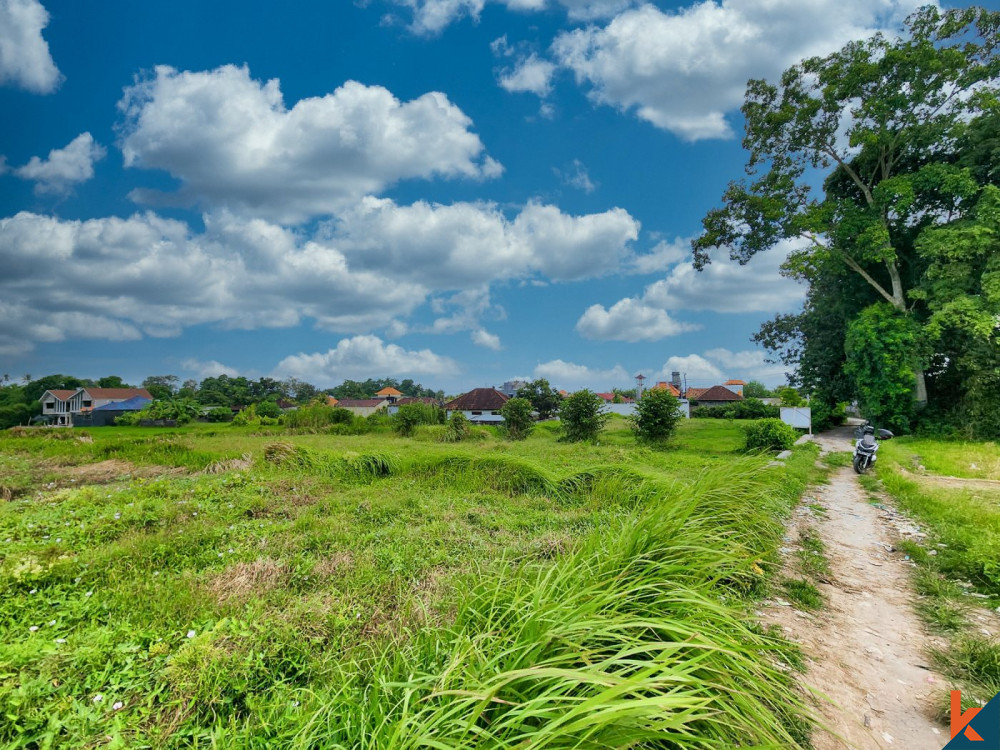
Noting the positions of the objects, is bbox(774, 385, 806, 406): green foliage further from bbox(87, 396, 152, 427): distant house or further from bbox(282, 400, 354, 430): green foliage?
bbox(87, 396, 152, 427): distant house

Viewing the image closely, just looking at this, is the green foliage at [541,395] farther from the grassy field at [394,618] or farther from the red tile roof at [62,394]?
the red tile roof at [62,394]

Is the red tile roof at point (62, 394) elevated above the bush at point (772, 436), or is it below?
above

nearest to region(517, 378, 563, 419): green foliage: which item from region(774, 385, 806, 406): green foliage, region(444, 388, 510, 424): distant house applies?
region(444, 388, 510, 424): distant house

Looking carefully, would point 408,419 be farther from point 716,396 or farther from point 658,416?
point 716,396

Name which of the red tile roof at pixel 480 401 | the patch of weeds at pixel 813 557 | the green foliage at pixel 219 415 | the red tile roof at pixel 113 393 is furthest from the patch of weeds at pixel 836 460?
the red tile roof at pixel 113 393

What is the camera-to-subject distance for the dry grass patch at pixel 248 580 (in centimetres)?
300

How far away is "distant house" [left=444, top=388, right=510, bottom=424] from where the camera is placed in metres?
37.7

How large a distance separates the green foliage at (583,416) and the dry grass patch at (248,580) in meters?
11.9

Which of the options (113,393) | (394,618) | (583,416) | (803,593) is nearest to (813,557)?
(803,593)

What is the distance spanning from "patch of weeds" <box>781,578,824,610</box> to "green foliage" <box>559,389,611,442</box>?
11.1 meters

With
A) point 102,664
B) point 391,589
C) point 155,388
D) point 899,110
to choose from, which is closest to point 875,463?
point 391,589

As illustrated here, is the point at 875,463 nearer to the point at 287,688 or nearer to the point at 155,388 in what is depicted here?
the point at 287,688

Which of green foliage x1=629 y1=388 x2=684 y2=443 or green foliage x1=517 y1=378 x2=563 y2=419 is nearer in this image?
green foliage x1=629 y1=388 x2=684 y2=443

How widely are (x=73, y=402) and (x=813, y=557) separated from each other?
4298 centimetres
